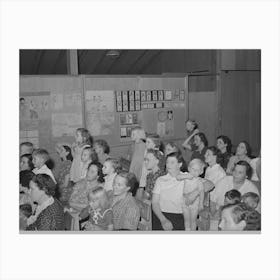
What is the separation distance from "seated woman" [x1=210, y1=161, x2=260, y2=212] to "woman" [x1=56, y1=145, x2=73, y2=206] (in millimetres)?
1759

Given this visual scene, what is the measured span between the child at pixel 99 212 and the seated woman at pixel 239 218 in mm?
1144

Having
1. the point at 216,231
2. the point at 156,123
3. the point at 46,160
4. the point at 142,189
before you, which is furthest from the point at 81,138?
the point at 216,231

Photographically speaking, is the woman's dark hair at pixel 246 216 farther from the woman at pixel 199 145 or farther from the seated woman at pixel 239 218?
the woman at pixel 199 145

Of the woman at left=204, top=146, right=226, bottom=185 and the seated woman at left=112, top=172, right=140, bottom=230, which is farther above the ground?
the woman at left=204, top=146, right=226, bottom=185

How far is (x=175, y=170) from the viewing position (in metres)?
4.77

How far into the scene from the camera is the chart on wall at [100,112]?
6.82m

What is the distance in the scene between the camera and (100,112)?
6.89 m

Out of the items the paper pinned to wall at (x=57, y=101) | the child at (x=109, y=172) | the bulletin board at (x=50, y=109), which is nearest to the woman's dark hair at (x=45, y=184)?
the child at (x=109, y=172)

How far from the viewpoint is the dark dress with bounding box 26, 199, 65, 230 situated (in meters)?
4.42

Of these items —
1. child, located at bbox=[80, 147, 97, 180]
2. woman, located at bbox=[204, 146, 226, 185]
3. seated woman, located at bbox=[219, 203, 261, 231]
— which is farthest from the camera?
child, located at bbox=[80, 147, 97, 180]

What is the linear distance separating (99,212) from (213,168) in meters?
1.49

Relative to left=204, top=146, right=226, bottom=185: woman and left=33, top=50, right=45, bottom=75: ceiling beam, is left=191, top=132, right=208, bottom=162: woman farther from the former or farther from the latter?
left=33, top=50, right=45, bottom=75: ceiling beam

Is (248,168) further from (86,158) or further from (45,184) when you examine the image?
(45,184)

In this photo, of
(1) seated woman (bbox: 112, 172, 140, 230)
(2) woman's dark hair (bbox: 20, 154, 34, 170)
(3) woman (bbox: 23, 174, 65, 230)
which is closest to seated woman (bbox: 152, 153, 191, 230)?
(1) seated woman (bbox: 112, 172, 140, 230)
